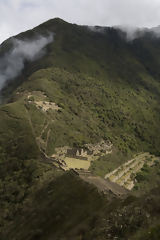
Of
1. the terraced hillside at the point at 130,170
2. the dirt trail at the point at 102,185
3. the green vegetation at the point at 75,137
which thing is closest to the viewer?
the green vegetation at the point at 75,137

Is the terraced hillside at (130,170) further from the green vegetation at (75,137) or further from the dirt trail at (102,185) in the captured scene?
the dirt trail at (102,185)

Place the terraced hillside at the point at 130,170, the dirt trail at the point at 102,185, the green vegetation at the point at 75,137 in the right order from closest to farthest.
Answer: the green vegetation at the point at 75,137 < the dirt trail at the point at 102,185 < the terraced hillside at the point at 130,170

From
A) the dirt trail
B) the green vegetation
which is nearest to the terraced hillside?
the green vegetation

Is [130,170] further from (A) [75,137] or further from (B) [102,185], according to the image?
(B) [102,185]

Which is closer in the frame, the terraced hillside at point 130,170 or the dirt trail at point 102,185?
the dirt trail at point 102,185

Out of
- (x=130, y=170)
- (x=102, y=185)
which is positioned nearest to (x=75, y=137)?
(x=130, y=170)

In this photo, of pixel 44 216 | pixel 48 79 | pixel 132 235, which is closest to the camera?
pixel 132 235

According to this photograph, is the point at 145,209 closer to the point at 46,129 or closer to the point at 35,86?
the point at 46,129

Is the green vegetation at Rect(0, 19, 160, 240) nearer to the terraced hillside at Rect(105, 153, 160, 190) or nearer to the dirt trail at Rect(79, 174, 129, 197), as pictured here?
the terraced hillside at Rect(105, 153, 160, 190)

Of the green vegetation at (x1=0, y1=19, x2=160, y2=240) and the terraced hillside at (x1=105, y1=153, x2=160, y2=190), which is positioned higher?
the green vegetation at (x1=0, y1=19, x2=160, y2=240)

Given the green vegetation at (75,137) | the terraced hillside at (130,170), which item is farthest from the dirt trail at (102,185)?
the terraced hillside at (130,170)

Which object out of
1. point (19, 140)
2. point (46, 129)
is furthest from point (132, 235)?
point (46, 129)
